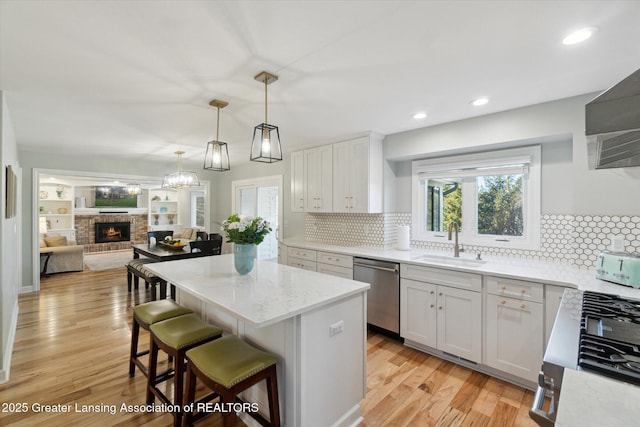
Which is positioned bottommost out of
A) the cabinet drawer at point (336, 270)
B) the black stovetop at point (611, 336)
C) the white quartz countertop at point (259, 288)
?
the cabinet drawer at point (336, 270)

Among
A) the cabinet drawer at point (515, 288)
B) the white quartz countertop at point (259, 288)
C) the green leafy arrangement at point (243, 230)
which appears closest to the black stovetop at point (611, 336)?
the cabinet drawer at point (515, 288)

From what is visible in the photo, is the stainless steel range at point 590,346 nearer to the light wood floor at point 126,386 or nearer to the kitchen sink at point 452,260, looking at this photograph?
the light wood floor at point 126,386

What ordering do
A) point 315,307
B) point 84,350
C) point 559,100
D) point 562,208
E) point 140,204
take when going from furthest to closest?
point 140,204 < point 84,350 < point 562,208 < point 559,100 < point 315,307

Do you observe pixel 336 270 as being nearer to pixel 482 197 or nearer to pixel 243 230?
pixel 243 230

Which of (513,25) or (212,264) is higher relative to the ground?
(513,25)

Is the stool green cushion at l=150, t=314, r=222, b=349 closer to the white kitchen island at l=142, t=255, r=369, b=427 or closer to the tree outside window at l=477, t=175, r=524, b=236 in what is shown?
the white kitchen island at l=142, t=255, r=369, b=427

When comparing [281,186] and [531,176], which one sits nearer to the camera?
[531,176]

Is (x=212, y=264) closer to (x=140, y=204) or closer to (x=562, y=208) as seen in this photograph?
(x=562, y=208)

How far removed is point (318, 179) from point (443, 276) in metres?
2.14

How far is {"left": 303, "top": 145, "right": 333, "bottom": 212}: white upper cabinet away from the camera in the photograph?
13.1 ft

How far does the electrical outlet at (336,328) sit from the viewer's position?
173 cm

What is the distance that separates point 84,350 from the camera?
2879 millimetres

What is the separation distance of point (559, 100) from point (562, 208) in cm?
95

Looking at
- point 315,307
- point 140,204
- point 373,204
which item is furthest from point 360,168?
point 140,204
